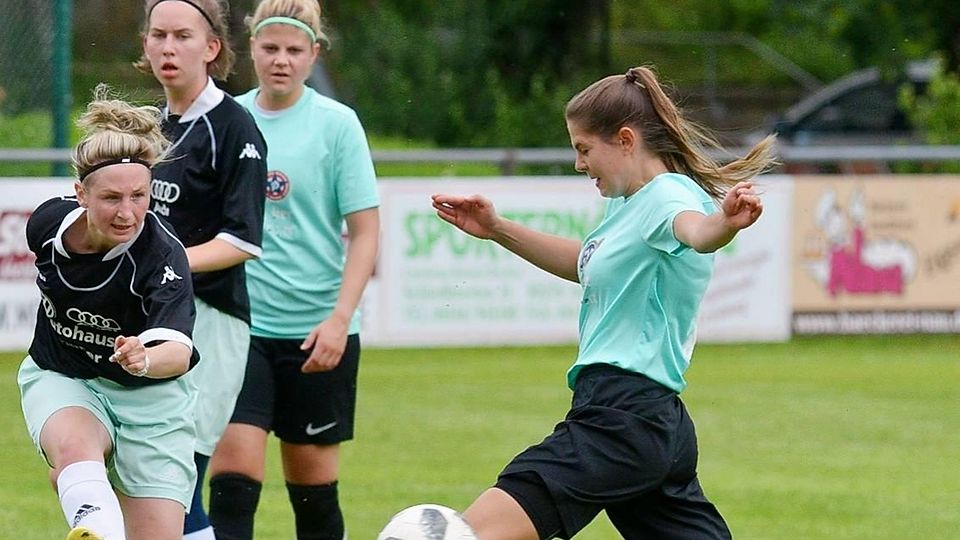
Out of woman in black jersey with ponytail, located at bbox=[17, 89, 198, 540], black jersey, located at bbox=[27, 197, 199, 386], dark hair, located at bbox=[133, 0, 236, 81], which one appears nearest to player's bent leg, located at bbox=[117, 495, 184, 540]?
woman in black jersey with ponytail, located at bbox=[17, 89, 198, 540]

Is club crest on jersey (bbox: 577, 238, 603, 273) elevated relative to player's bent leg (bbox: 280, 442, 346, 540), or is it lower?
elevated

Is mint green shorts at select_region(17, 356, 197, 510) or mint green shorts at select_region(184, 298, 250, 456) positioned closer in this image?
mint green shorts at select_region(17, 356, 197, 510)

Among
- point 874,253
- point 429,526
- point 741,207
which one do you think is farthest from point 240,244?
point 874,253

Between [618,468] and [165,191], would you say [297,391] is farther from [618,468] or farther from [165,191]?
[618,468]

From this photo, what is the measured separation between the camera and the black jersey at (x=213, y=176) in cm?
537

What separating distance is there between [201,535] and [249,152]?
3.90 ft

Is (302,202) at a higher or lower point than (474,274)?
higher

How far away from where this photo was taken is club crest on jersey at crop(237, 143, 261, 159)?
5.38 metres

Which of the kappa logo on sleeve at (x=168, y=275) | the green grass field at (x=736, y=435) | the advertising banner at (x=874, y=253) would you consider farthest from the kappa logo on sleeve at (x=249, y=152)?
the advertising banner at (x=874, y=253)

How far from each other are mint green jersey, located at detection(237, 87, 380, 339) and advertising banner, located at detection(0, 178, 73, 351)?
673cm

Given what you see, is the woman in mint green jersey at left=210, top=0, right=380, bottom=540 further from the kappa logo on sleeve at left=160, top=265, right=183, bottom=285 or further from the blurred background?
the blurred background

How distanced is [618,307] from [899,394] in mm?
7759

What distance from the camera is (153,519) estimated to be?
15.9ft

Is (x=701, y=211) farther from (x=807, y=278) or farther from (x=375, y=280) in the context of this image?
(x=807, y=278)
